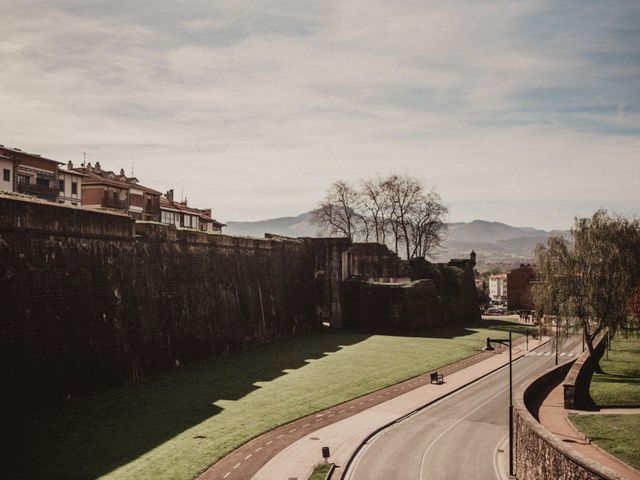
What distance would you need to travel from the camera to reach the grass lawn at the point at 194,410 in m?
18.6

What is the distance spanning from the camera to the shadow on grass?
59.7ft

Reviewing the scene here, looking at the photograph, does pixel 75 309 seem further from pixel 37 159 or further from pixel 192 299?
pixel 37 159

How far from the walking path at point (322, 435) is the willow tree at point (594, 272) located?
27.4ft

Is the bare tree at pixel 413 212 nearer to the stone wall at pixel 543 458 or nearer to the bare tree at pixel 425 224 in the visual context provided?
the bare tree at pixel 425 224

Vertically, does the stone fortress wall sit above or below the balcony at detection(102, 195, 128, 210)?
below

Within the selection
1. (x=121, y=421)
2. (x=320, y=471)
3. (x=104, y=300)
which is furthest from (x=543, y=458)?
(x=104, y=300)

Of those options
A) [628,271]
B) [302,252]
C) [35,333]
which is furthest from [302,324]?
[35,333]

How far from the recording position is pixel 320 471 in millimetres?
20109

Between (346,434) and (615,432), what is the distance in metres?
11.9

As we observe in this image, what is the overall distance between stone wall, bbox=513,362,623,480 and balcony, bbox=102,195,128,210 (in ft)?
177

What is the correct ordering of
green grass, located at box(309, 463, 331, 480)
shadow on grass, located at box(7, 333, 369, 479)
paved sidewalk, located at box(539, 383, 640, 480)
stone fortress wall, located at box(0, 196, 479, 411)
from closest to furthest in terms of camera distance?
shadow on grass, located at box(7, 333, 369, 479)
green grass, located at box(309, 463, 331, 480)
paved sidewalk, located at box(539, 383, 640, 480)
stone fortress wall, located at box(0, 196, 479, 411)

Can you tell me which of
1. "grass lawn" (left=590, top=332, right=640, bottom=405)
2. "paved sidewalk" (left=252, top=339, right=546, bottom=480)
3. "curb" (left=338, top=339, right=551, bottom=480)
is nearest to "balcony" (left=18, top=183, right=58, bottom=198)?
"paved sidewalk" (left=252, top=339, right=546, bottom=480)

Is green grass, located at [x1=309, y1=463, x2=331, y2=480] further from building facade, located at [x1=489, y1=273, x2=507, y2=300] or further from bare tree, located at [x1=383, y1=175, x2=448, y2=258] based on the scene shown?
building facade, located at [x1=489, y1=273, x2=507, y2=300]

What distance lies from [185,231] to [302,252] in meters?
20.9
